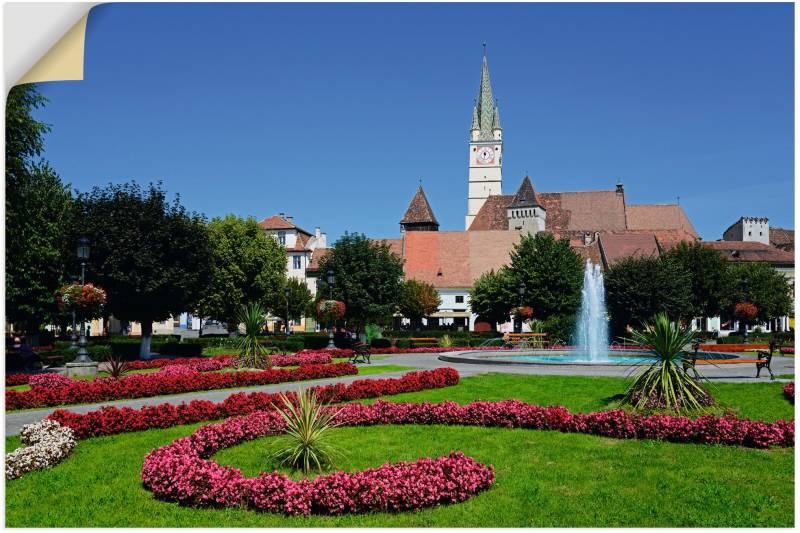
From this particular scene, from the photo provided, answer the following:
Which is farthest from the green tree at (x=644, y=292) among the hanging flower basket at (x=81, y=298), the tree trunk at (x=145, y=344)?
the hanging flower basket at (x=81, y=298)

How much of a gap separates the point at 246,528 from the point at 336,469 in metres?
2.63

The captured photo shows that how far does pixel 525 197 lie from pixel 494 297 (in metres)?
48.7

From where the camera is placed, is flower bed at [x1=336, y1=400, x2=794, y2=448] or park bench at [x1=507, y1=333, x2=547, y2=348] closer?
flower bed at [x1=336, y1=400, x2=794, y2=448]

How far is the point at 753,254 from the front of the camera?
85188 mm

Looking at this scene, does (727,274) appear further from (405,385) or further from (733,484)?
(733,484)

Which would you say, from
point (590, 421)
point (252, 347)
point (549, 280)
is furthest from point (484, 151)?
point (590, 421)

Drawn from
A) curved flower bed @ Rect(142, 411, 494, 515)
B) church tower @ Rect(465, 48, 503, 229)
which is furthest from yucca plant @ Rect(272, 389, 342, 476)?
church tower @ Rect(465, 48, 503, 229)

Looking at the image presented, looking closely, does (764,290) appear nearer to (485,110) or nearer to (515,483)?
(515,483)

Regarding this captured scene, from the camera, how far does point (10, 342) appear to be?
82.7ft

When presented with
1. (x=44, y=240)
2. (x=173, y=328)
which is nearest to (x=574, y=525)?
(x=44, y=240)

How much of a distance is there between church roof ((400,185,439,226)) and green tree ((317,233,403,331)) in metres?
64.5

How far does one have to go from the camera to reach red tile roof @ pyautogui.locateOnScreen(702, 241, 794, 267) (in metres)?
83.9

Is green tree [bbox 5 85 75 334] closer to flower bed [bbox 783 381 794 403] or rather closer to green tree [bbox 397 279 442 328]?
flower bed [bbox 783 381 794 403]

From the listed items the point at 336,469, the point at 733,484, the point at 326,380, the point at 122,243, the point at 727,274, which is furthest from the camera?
the point at 727,274
